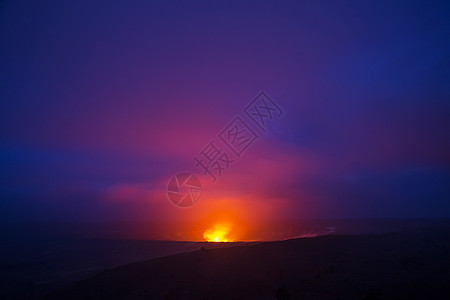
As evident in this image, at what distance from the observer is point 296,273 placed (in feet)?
76.7

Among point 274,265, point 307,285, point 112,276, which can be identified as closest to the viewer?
point 307,285

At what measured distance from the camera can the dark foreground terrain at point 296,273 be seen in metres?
17.7

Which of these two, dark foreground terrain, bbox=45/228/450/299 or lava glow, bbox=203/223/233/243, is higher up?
lava glow, bbox=203/223/233/243

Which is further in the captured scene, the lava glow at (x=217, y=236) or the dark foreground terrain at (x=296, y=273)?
the lava glow at (x=217, y=236)

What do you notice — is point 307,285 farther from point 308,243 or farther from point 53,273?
point 53,273

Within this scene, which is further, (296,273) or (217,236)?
(217,236)

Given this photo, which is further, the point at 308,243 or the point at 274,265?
the point at 308,243

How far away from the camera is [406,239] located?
3681 cm

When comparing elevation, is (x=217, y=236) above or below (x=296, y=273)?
above

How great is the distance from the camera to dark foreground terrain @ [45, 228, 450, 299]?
17672 mm

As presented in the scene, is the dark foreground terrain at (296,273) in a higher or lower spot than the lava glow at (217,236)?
lower

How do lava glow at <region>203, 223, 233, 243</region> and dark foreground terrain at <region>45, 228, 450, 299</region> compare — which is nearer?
dark foreground terrain at <region>45, 228, 450, 299</region>

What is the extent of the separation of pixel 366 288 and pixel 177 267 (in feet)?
65.5

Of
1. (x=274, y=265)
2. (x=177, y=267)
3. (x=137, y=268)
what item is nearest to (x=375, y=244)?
(x=274, y=265)
